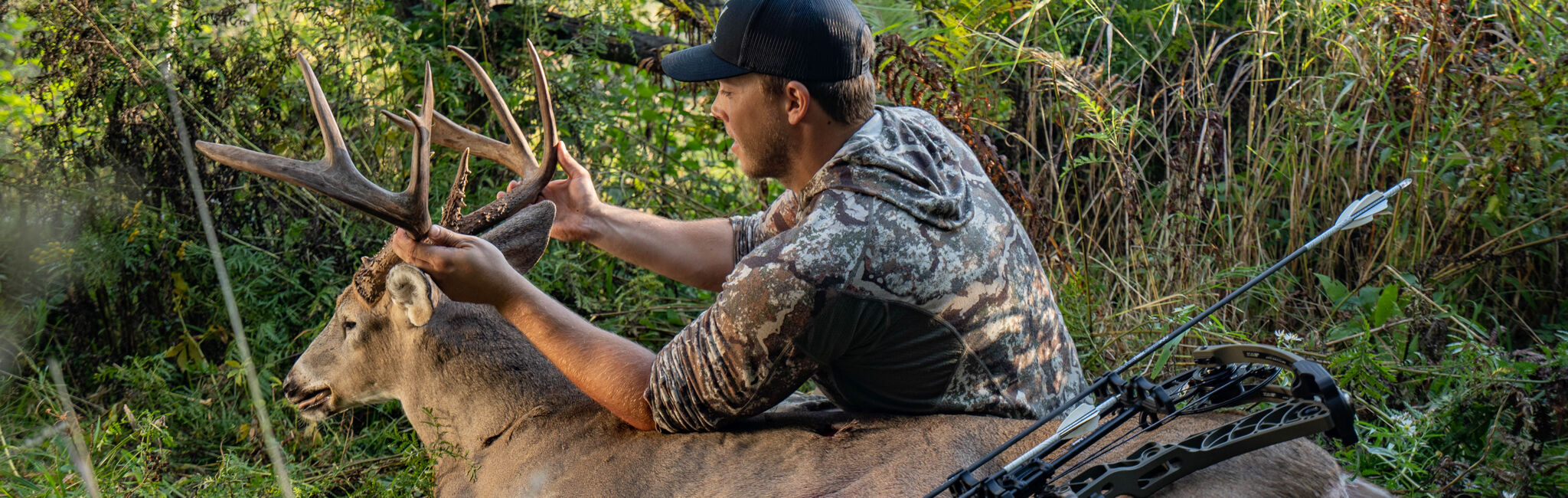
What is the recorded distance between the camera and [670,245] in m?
4.09

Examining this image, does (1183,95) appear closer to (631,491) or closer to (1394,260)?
(1394,260)

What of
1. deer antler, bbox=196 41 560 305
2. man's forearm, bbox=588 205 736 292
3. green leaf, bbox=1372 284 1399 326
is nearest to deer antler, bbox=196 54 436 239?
deer antler, bbox=196 41 560 305

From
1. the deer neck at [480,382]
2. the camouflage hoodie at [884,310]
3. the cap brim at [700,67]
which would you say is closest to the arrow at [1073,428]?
the camouflage hoodie at [884,310]

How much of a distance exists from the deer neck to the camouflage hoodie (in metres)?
0.66

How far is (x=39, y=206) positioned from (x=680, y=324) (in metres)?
2.62

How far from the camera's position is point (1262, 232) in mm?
4758

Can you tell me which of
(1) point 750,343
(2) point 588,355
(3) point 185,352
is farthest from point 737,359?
(3) point 185,352

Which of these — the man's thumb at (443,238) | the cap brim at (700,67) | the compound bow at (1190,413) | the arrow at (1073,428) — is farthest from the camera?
the man's thumb at (443,238)

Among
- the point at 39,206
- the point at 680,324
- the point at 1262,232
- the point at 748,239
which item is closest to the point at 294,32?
the point at 39,206

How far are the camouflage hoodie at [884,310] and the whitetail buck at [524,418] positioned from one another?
0.37ft

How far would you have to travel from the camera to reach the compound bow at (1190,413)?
2236 millimetres

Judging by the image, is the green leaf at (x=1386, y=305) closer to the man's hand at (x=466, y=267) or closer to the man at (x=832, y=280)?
the man at (x=832, y=280)

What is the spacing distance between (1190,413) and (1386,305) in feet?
5.94

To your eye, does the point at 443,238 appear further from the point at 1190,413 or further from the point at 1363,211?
the point at 1363,211
